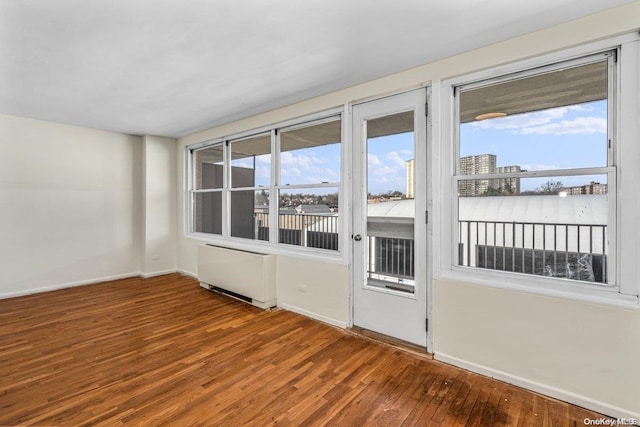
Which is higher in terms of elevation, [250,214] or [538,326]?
[250,214]

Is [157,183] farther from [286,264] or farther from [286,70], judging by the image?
[286,70]

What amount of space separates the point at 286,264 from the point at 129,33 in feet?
8.85

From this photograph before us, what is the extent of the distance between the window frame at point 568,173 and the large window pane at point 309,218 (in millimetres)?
1279

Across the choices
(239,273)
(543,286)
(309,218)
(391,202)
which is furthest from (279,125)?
(543,286)

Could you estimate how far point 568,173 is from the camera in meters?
2.07

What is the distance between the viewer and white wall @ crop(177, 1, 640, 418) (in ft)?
6.11

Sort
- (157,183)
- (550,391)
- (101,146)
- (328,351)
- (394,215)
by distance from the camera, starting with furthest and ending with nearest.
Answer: (157,183)
(101,146)
(394,215)
(328,351)
(550,391)

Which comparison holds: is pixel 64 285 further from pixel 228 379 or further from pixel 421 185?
pixel 421 185

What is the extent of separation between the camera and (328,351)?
8.91ft

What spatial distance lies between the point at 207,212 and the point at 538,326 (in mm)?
4904

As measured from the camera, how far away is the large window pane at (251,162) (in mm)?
4227

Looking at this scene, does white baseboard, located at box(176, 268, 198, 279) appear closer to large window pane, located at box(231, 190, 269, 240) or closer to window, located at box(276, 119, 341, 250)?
large window pane, located at box(231, 190, 269, 240)

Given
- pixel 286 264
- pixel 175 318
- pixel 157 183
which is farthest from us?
pixel 157 183

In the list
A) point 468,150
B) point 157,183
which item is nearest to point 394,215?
point 468,150
